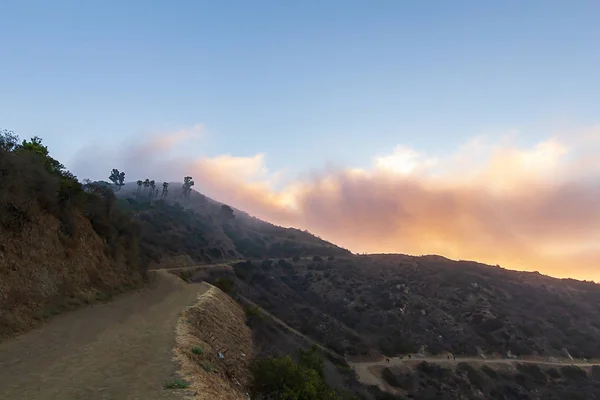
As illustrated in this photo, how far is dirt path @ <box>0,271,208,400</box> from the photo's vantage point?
422 inches

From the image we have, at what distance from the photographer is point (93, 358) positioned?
14.2 metres

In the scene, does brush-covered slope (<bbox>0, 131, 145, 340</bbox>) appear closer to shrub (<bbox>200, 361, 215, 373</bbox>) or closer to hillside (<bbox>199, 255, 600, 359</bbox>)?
shrub (<bbox>200, 361, 215, 373</bbox>)

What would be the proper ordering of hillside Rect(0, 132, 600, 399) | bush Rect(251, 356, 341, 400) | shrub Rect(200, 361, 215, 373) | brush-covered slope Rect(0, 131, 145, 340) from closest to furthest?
shrub Rect(200, 361, 215, 373) < bush Rect(251, 356, 341, 400) < brush-covered slope Rect(0, 131, 145, 340) < hillside Rect(0, 132, 600, 399)

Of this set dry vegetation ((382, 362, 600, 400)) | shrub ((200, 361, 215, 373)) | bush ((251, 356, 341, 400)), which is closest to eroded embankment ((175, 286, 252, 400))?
shrub ((200, 361, 215, 373))

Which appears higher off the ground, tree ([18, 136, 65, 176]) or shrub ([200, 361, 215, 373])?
tree ([18, 136, 65, 176])

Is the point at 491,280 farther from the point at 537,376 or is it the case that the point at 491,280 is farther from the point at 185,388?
the point at 185,388

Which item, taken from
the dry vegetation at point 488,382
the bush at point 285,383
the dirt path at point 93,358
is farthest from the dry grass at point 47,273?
the dry vegetation at point 488,382

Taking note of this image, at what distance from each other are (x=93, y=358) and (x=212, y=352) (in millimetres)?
4919

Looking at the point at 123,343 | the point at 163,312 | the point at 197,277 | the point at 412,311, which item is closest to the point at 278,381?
the point at 123,343

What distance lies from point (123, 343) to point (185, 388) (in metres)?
7.35

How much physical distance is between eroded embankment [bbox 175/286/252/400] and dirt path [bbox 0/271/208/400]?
24.7 inches

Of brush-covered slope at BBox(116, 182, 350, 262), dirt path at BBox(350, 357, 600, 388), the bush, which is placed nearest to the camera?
the bush

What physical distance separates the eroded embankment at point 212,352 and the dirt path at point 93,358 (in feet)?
2.06

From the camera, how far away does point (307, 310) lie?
6638cm
